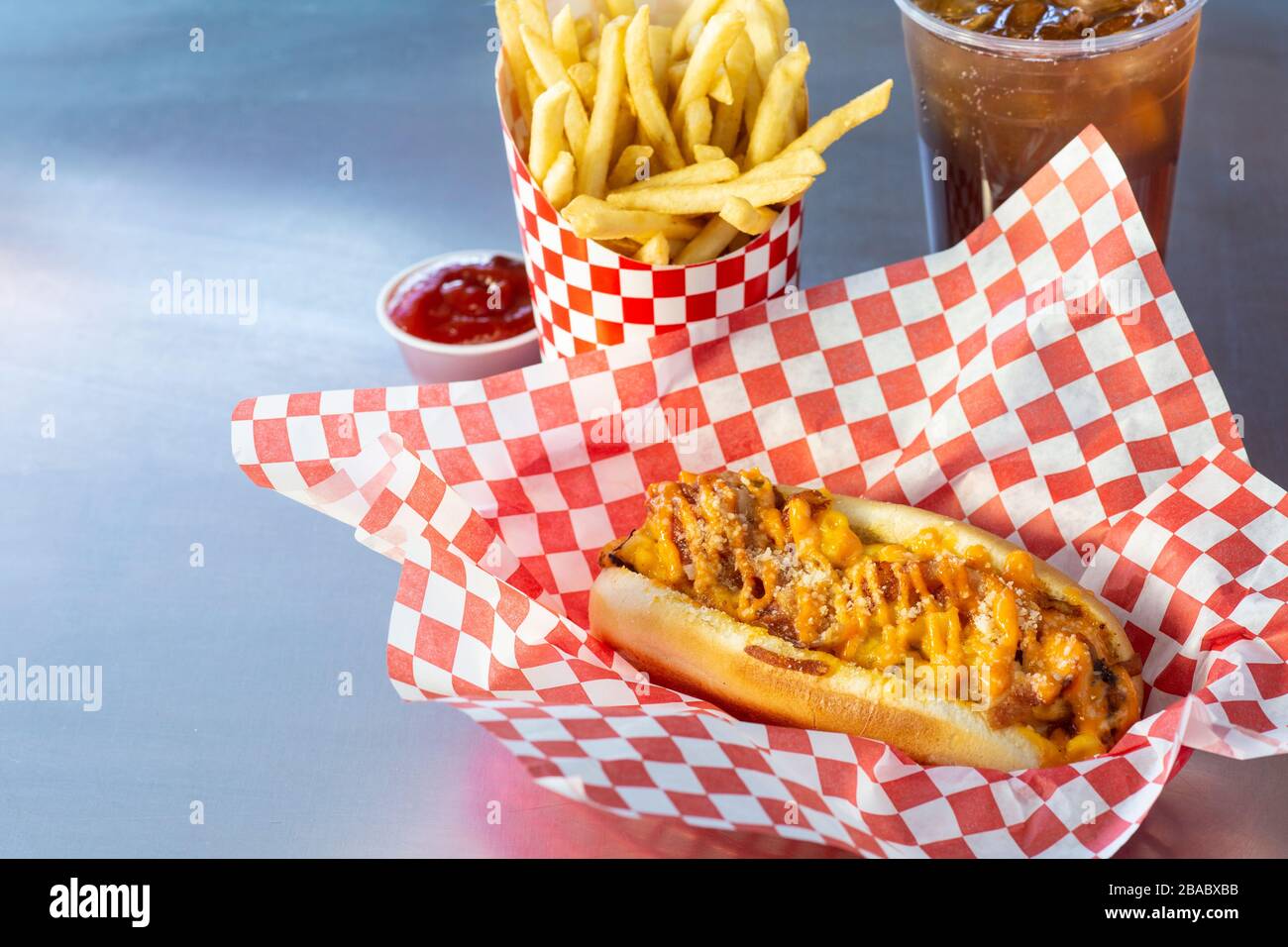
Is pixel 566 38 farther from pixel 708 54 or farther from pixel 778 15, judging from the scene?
pixel 778 15

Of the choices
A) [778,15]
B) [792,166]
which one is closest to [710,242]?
[792,166]

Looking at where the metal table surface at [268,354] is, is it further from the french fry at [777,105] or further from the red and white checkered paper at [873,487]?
the french fry at [777,105]

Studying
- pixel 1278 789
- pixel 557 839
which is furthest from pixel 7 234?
pixel 1278 789

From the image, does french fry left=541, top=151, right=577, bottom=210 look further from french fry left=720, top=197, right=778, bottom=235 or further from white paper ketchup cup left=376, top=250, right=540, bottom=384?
white paper ketchup cup left=376, top=250, right=540, bottom=384

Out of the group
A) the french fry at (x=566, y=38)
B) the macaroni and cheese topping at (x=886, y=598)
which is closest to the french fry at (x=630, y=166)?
the french fry at (x=566, y=38)

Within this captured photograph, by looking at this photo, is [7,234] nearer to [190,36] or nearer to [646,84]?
[190,36]

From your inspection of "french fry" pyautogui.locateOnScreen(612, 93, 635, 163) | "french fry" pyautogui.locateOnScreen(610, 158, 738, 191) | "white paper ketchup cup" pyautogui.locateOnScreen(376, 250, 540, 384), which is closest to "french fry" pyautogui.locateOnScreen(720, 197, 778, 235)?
"french fry" pyautogui.locateOnScreen(610, 158, 738, 191)
